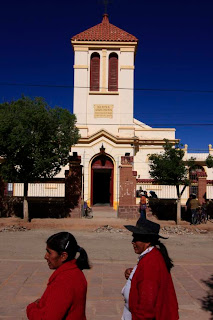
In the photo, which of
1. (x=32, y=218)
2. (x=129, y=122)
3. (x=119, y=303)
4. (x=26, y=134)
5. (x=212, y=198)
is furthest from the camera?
(x=129, y=122)

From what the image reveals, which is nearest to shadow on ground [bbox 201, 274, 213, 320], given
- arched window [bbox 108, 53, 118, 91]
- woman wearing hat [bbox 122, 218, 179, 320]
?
woman wearing hat [bbox 122, 218, 179, 320]

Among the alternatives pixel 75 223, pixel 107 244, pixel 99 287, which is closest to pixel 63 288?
pixel 99 287

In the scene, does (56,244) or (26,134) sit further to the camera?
(26,134)

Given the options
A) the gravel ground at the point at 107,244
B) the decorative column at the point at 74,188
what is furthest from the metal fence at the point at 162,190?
the gravel ground at the point at 107,244

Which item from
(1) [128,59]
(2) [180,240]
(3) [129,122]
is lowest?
(2) [180,240]

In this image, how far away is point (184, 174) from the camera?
14.8 meters

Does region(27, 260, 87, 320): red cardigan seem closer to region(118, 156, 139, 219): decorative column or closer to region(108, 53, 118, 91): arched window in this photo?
region(118, 156, 139, 219): decorative column

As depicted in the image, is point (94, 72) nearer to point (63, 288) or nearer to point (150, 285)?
point (150, 285)

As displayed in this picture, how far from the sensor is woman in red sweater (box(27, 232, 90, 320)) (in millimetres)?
2240

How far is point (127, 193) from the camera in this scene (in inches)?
632

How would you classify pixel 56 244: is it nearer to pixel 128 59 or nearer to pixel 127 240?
pixel 127 240

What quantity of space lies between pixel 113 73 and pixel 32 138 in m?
12.5

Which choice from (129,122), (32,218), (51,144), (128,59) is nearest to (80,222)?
(32,218)

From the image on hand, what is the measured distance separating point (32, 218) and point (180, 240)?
25.4 ft
